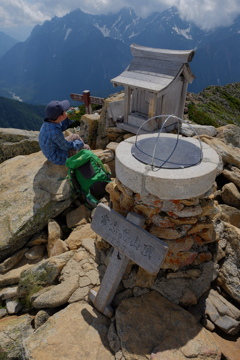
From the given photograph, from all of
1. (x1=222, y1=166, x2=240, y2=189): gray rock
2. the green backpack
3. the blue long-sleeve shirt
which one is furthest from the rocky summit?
the blue long-sleeve shirt

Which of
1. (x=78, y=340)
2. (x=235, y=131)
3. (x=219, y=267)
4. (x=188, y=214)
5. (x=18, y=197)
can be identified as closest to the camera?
(x=78, y=340)

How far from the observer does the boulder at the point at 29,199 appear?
579 cm

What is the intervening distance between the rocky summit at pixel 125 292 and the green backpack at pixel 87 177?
0.87m

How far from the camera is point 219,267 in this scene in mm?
4539

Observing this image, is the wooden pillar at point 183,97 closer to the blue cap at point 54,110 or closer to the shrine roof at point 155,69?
the shrine roof at point 155,69

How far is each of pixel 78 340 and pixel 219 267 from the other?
2661 millimetres

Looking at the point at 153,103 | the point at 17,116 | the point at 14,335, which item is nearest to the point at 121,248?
the point at 14,335

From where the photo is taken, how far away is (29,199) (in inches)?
249

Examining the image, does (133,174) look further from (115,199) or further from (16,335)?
(16,335)

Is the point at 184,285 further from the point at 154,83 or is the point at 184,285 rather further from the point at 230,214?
the point at 154,83

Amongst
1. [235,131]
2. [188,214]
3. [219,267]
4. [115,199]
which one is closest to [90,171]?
[115,199]

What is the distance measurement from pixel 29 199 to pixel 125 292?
3.43m

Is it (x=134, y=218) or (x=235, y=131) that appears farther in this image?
(x=235, y=131)

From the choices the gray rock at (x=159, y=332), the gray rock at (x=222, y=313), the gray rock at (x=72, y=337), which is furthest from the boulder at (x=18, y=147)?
the gray rock at (x=222, y=313)
